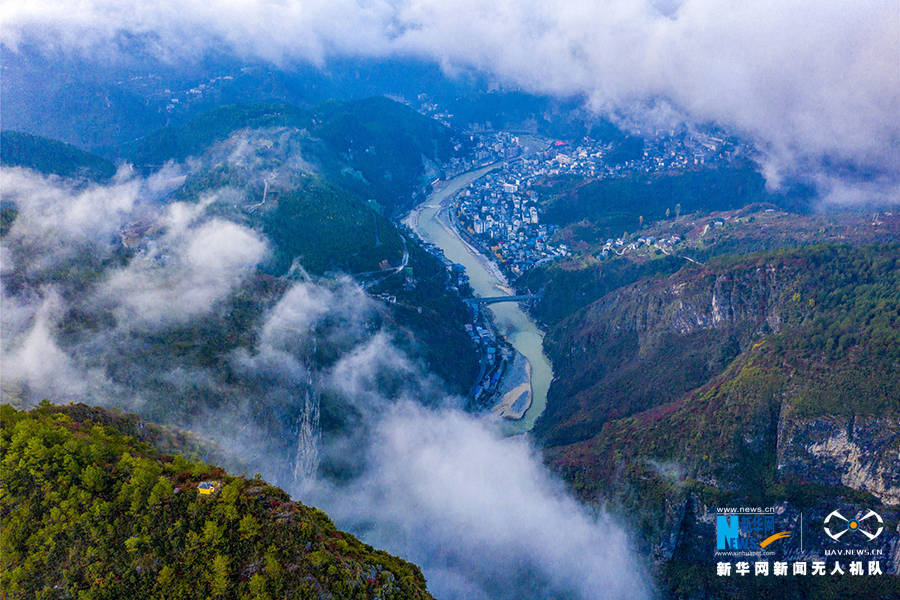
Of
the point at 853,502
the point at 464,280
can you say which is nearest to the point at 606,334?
the point at 464,280

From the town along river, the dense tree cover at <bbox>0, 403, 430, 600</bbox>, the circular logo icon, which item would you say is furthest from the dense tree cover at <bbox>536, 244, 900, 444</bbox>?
the dense tree cover at <bbox>0, 403, 430, 600</bbox>

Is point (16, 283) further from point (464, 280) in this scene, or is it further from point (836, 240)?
point (836, 240)

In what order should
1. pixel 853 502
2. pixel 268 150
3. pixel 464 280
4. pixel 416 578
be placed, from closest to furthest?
pixel 416 578, pixel 853 502, pixel 464 280, pixel 268 150

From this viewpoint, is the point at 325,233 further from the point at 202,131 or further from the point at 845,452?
the point at 845,452

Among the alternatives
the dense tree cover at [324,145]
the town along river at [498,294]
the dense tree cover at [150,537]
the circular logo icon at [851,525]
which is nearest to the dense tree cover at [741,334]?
the town along river at [498,294]

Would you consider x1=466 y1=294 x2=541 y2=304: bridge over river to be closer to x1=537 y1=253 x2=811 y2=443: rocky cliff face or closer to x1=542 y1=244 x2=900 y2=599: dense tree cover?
x1=537 y1=253 x2=811 y2=443: rocky cliff face

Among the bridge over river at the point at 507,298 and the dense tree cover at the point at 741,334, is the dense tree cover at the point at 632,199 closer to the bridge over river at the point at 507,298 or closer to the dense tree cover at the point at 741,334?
the bridge over river at the point at 507,298
